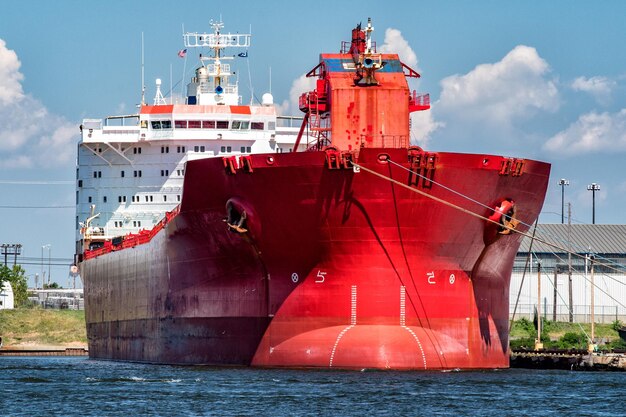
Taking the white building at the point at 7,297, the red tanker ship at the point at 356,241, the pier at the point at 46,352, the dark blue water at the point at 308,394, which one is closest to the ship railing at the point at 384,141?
the red tanker ship at the point at 356,241

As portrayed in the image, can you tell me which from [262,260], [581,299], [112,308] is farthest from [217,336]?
[581,299]

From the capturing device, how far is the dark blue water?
2803cm

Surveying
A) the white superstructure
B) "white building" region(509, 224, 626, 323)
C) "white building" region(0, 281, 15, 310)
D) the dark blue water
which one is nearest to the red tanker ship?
the dark blue water

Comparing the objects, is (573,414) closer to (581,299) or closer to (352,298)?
(352,298)

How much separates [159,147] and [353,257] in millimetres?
18214

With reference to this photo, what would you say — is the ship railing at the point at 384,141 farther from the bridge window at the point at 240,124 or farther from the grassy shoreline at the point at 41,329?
the grassy shoreline at the point at 41,329

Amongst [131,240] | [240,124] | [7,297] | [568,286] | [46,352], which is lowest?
[46,352]

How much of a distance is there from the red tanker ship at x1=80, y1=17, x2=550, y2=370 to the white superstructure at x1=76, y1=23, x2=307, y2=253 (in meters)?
11.2

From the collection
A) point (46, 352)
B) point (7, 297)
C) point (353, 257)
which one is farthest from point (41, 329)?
point (353, 257)

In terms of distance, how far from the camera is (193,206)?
38.0 m

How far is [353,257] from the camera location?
34969 millimetres

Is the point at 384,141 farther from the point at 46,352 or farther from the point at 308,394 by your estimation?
the point at 46,352

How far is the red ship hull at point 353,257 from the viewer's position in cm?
3456

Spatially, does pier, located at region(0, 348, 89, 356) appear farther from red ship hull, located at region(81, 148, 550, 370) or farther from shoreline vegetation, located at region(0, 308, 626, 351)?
red ship hull, located at region(81, 148, 550, 370)
